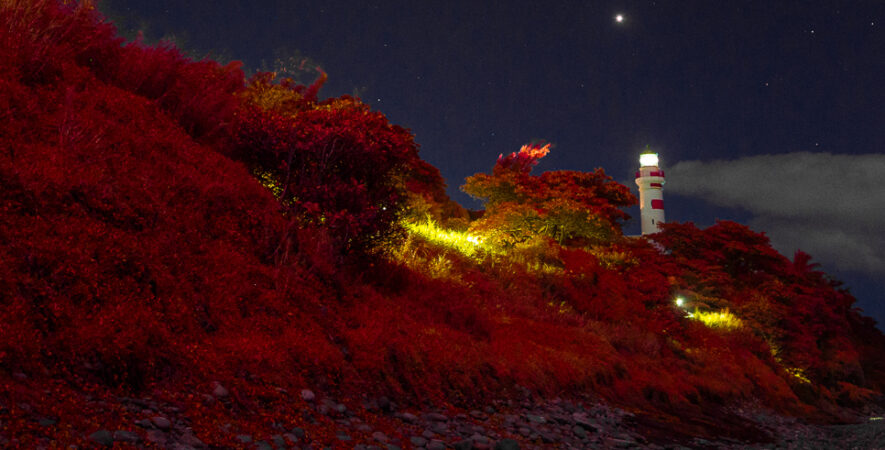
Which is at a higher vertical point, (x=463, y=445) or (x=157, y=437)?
(x=157, y=437)

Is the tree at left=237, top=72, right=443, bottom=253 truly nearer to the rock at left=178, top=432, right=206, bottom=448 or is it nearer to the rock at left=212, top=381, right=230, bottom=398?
the rock at left=212, top=381, right=230, bottom=398

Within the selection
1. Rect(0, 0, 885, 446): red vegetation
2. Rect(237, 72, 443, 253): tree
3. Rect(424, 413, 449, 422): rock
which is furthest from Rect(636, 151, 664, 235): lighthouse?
Rect(424, 413, 449, 422): rock

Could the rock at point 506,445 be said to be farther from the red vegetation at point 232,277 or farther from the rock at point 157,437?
the rock at point 157,437

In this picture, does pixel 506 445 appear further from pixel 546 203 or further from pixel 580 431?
pixel 546 203

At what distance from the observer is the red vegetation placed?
15.0ft

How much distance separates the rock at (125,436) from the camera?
3.69 metres

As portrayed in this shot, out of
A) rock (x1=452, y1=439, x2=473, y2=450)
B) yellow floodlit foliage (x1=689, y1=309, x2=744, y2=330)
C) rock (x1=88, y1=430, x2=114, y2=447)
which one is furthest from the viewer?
yellow floodlit foliage (x1=689, y1=309, x2=744, y2=330)

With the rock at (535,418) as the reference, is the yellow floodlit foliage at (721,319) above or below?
above

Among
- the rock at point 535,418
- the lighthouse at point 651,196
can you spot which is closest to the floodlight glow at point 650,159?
the lighthouse at point 651,196

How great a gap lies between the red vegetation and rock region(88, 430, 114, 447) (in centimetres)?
12

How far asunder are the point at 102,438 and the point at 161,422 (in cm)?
47

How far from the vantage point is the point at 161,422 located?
4035mm

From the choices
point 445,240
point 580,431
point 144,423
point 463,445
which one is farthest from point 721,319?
point 144,423

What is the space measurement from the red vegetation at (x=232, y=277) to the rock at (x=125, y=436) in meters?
0.18
